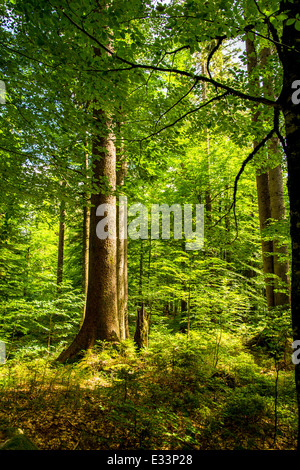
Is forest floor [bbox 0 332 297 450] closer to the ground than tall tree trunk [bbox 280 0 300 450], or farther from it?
closer to the ground

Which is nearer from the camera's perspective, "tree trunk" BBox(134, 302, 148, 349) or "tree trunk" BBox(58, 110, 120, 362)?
"tree trunk" BBox(58, 110, 120, 362)

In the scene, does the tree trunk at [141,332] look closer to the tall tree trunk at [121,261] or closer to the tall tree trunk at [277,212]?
the tall tree trunk at [121,261]

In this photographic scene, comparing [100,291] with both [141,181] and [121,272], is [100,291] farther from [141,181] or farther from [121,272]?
[141,181]

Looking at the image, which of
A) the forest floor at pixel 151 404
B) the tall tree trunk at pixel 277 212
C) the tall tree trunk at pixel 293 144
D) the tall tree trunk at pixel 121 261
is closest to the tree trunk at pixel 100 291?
the forest floor at pixel 151 404

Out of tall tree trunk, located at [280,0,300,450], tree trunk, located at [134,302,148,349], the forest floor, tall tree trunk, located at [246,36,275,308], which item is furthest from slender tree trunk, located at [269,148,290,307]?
tall tree trunk, located at [280,0,300,450]

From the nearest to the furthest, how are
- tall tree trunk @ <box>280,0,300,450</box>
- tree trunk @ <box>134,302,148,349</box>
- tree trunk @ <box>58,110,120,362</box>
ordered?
tall tree trunk @ <box>280,0,300,450</box>, tree trunk @ <box>58,110,120,362</box>, tree trunk @ <box>134,302,148,349</box>

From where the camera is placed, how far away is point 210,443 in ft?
9.18

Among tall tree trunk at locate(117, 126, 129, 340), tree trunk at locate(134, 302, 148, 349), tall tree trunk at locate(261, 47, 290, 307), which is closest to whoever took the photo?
tree trunk at locate(134, 302, 148, 349)

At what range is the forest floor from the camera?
8.79 ft

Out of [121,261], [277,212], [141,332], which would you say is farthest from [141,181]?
[277,212]

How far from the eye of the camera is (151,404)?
9.89 feet

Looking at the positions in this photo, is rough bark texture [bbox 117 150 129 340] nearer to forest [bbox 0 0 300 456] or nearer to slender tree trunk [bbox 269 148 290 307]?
forest [bbox 0 0 300 456]

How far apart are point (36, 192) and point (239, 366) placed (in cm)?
550
